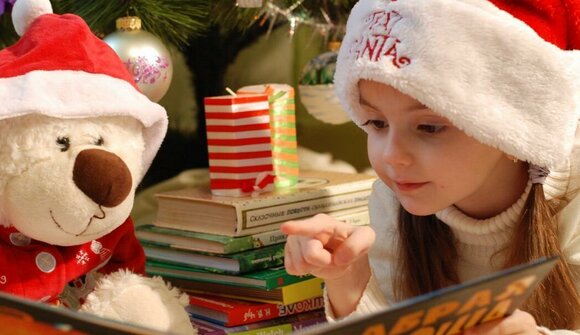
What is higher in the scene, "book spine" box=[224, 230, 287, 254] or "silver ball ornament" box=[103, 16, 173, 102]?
"silver ball ornament" box=[103, 16, 173, 102]

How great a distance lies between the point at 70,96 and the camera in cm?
69

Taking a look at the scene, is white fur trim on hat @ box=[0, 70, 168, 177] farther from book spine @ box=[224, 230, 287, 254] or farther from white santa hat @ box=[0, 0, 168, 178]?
book spine @ box=[224, 230, 287, 254]

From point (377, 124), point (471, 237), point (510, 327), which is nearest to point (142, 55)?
point (377, 124)

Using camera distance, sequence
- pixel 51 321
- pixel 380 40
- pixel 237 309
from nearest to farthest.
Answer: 1. pixel 51 321
2. pixel 380 40
3. pixel 237 309

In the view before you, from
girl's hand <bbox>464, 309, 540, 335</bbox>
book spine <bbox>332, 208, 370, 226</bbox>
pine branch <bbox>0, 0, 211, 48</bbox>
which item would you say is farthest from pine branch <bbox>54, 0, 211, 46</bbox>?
girl's hand <bbox>464, 309, 540, 335</bbox>

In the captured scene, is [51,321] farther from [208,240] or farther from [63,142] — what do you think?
[208,240]

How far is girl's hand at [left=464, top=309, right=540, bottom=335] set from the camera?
1.76 feet

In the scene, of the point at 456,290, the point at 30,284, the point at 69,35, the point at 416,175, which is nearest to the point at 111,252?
the point at 30,284

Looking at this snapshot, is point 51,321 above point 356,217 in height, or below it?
above

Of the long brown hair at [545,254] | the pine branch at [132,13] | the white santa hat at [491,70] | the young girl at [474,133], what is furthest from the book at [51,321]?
the pine branch at [132,13]

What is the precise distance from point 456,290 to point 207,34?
2.87 ft

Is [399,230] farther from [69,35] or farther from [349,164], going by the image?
[349,164]

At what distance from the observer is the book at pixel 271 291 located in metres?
0.97

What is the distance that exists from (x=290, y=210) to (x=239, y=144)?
0.11 m
